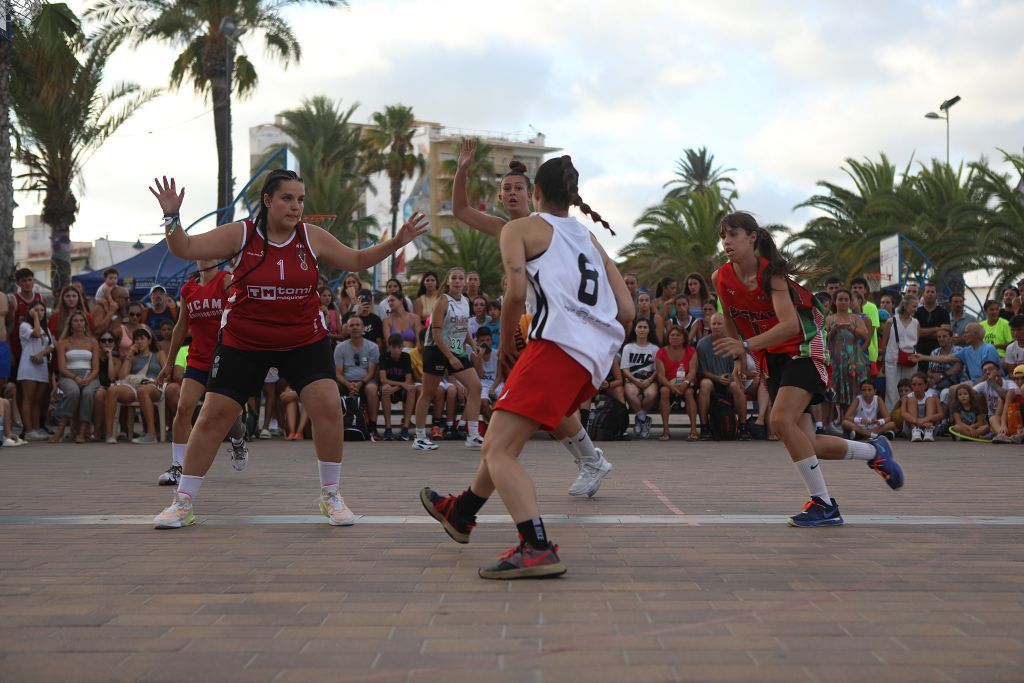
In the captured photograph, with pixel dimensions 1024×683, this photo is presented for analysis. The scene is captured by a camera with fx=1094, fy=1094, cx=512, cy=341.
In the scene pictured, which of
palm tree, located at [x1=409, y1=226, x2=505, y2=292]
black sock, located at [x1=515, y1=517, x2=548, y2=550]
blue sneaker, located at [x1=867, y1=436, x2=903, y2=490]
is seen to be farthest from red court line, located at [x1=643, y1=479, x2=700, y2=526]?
palm tree, located at [x1=409, y1=226, x2=505, y2=292]

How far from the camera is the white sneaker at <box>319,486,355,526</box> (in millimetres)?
6312

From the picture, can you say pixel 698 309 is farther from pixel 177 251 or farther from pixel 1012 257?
pixel 1012 257

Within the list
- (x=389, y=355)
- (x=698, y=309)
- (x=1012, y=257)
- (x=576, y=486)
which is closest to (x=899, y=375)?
(x=698, y=309)

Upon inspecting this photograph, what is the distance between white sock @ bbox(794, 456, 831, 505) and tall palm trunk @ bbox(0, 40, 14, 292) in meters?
14.3

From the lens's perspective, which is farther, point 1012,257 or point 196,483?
point 1012,257

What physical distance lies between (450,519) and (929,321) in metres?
12.3

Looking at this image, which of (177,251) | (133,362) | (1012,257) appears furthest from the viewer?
(1012,257)

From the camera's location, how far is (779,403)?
6562 mm

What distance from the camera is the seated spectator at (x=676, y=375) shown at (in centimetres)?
1477

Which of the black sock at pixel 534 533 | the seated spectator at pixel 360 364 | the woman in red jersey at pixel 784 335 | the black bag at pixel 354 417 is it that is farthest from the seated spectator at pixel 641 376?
the black sock at pixel 534 533

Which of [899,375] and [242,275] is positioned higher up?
[242,275]

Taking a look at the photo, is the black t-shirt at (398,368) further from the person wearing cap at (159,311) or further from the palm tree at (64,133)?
the palm tree at (64,133)

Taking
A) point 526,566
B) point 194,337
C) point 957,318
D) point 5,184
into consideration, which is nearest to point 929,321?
point 957,318

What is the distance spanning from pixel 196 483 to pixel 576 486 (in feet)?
8.74
